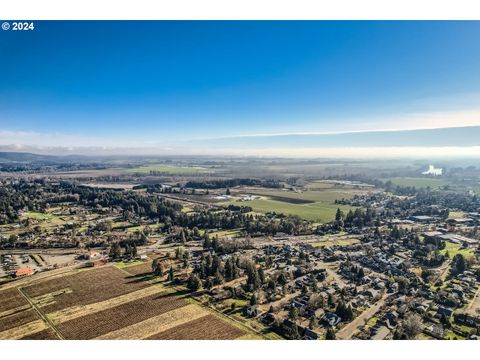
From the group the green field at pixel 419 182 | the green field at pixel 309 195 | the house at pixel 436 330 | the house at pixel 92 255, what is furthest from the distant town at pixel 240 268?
the green field at pixel 419 182

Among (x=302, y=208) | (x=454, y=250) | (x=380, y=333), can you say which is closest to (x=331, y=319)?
(x=380, y=333)

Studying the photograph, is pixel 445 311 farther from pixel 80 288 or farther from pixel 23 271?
pixel 23 271

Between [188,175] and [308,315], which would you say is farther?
[188,175]

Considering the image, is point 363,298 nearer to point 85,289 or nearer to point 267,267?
point 267,267

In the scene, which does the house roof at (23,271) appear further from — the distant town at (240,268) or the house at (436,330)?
the house at (436,330)

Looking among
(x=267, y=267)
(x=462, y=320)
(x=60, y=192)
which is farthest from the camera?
(x=60, y=192)

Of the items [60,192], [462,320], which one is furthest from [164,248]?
[60,192]
